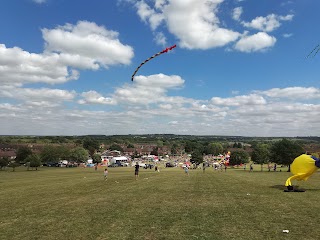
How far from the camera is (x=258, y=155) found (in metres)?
90.2

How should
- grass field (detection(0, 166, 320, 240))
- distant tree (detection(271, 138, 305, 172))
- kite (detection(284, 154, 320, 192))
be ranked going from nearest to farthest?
grass field (detection(0, 166, 320, 240)) < kite (detection(284, 154, 320, 192)) < distant tree (detection(271, 138, 305, 172))

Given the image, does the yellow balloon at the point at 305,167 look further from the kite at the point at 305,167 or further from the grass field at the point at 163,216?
the grass field at the point at 163,216

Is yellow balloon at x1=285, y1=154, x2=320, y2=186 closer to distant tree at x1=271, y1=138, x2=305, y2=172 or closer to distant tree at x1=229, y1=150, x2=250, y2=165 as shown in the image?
distant tree at x1=271, y1=138, x2=305, y2=172

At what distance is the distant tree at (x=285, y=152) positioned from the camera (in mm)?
76938

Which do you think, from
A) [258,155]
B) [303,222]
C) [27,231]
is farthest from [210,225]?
[258,155]

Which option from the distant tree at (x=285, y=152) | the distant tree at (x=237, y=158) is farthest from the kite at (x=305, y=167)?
the distant tree at (x=237, y=158)

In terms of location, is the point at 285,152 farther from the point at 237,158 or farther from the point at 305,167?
the point at 305,167

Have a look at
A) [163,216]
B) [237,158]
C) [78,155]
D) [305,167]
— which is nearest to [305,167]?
[305,167]

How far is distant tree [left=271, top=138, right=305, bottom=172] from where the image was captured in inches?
3029

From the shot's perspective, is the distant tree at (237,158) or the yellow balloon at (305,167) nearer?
the yellow balloon at (305,167)

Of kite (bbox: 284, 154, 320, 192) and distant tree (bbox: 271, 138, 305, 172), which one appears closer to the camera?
kite (bbox: 284, 154, 320, 192)

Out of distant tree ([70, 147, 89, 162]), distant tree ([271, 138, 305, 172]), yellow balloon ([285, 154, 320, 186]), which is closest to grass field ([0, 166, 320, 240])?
yellow balloon ([285, 154, 320, 186])

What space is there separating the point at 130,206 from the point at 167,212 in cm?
315

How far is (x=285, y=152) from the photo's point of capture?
7781 centimetres
